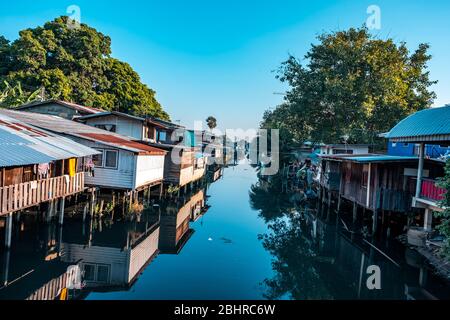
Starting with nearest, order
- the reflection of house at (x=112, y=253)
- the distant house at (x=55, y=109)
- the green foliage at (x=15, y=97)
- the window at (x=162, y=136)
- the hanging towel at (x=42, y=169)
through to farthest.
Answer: the reflection of house at (x=112, y=253)
the hanging towel at (x=42, y=169)
the distant house at (x=55, y=109)
the green foliage at (x=15, y=97)
the window at (x=162, y=136)

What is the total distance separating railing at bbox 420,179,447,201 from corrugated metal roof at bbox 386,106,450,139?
85.5 inches

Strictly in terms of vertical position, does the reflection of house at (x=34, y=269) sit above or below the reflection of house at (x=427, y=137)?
below

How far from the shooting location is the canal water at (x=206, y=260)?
1135 centimetres

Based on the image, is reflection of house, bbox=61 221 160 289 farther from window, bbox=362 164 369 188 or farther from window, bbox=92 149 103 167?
window, bbox=362 164 369 188

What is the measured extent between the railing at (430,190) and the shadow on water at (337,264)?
3.00 metres

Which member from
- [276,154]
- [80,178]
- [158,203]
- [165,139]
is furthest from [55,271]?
[276,154]

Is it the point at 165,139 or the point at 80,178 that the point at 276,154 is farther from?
the point at 80,178

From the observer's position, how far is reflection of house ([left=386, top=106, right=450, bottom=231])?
13.0 meters

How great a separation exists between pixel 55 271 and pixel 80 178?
6.51 m

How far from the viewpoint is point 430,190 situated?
550 inches

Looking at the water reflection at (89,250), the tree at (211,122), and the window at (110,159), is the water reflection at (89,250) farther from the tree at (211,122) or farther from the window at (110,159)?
the tree at (211,122)

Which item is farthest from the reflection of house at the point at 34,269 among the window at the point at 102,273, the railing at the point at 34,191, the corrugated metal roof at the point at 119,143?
the corrugated metal roof at the point at 119,143

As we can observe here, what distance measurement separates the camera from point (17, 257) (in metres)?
12.8

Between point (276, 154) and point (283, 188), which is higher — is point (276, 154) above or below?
above
